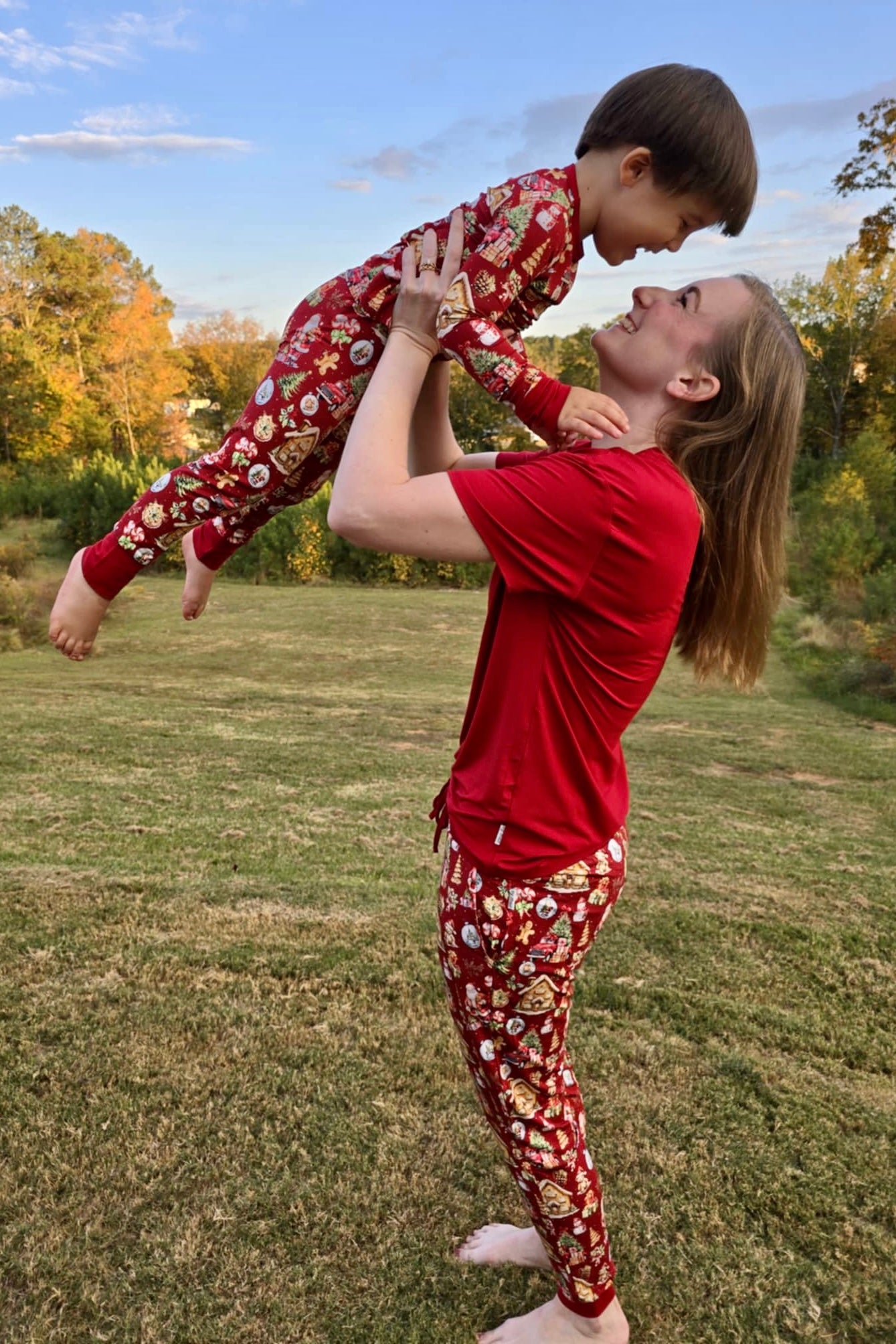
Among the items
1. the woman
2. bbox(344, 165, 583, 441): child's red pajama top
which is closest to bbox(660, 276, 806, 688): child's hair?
the woman

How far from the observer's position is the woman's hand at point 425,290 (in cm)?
162

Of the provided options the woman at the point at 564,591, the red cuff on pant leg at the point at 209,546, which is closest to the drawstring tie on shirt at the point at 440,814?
the woman at the point at 564,591

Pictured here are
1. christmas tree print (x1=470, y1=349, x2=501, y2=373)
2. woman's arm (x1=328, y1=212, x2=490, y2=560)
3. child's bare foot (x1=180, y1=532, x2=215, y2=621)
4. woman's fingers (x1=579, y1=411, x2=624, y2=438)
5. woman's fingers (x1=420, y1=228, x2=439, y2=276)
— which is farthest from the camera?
child's bare foot (x1=180, y1=532, x2=215, y2=621)

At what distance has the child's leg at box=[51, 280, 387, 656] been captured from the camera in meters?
2.02

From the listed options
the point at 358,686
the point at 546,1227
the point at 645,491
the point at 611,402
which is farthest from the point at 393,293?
the point at 358,686

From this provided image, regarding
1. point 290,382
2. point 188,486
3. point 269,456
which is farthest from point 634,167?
point 188,486

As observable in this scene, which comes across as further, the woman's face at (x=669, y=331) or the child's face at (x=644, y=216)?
the child's face at (x=644, y=216)

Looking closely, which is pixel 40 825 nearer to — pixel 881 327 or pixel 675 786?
pixel 675 786

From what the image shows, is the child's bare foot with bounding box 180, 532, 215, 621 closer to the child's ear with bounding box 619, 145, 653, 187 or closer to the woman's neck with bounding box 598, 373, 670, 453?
the woman's neck with bounding box 598, 373, 670, 453

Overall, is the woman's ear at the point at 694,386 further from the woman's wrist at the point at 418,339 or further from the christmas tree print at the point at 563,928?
the christmas tree print at the point at 563,928

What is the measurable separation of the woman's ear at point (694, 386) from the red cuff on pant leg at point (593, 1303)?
1.70 metres

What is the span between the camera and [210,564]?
7.88 ft

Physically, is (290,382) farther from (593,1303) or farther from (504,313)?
(593,1303)

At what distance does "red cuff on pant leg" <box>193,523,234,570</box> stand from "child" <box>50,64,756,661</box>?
13cm
